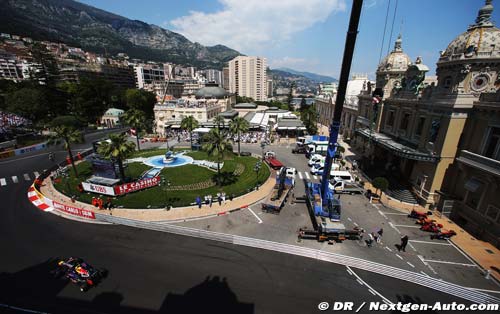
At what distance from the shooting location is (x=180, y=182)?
35.3 meters

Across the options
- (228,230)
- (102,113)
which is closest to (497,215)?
(228,230)

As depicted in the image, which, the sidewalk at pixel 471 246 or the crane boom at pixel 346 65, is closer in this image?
the crane boom at pixel 346 65

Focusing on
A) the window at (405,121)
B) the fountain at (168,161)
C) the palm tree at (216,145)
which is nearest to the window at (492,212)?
the window at (405,121)

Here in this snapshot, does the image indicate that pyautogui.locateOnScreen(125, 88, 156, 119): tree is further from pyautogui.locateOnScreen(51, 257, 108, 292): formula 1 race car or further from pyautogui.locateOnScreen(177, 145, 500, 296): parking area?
pyautogui.locateOnScreen(51, 257, 108, 292): formula 1 race car

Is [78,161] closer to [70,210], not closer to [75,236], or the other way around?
[70,210]

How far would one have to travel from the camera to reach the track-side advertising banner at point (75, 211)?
2577cm

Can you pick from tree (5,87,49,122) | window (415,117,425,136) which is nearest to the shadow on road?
window (415,117,425,136)

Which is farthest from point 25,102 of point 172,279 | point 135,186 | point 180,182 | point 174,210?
point 172,279

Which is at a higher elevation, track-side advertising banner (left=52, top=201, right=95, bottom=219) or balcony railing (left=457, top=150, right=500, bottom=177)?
balcony railing (left=457, top=150, right=500, bottom=177)

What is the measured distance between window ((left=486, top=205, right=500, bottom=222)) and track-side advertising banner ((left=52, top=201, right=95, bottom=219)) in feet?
144

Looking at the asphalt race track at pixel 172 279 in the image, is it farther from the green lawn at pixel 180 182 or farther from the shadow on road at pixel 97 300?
the green lawn at pixel 180 182

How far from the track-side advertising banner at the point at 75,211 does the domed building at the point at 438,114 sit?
41.5 m

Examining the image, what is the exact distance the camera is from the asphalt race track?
15.6m

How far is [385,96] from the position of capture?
4375 centimetres
